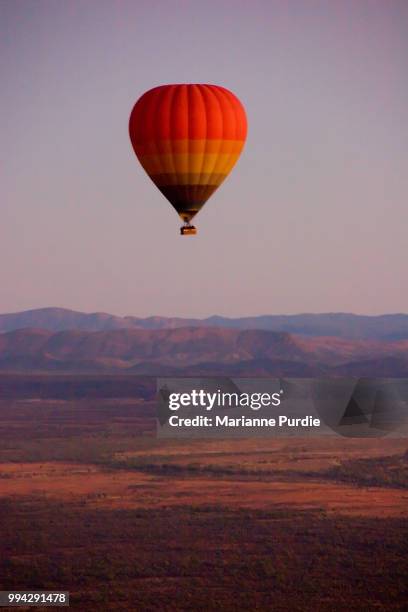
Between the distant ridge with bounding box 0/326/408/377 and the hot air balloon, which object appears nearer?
the hot air balloon

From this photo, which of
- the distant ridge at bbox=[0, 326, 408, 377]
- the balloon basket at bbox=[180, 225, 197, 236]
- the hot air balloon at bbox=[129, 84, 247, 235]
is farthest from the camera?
the distant ridge at bbox=[0, 326, 408, 377]

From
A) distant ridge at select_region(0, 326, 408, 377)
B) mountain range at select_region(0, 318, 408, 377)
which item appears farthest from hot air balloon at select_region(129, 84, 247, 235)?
mountain range at select_region(0, 318, 408, 377)

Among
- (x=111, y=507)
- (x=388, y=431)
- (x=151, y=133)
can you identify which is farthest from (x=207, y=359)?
(x=151, y=133)

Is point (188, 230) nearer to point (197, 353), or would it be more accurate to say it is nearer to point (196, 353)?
point (197, 353)

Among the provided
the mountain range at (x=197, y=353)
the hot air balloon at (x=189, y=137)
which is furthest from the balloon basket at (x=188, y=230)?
the mountain range at (x=197, y=353)

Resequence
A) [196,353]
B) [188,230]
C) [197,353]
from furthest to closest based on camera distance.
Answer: [196,353]
[197,353]
[188,230]

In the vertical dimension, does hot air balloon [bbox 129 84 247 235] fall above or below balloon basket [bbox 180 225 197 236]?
above

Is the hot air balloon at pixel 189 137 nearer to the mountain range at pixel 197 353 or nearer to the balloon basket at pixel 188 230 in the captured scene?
the balloon basket at pixel 188 230

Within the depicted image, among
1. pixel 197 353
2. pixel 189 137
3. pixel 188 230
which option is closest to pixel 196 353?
pixel 197 353

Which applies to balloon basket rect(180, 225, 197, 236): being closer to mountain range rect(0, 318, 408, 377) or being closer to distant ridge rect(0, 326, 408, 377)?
distant ridge rect(0, 326, 408, 377)
